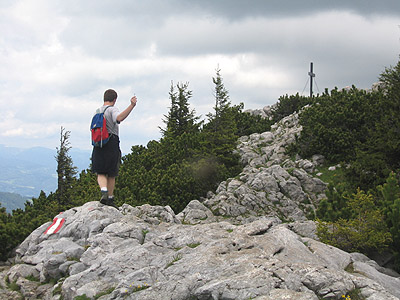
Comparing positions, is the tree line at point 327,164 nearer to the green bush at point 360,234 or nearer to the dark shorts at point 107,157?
the green bush at point 360,234

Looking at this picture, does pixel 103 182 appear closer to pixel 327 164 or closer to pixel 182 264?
pixel 182 264

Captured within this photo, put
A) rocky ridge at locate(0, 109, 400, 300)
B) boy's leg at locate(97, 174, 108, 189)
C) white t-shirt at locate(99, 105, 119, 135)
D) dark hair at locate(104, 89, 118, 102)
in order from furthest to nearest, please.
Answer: boy's leg at locate(97, 174, 108, 189)
dark hair at locate(104, 89, 118, 102)
white t-shirt at locate(99, 105, 119, 135)
rocky ridge at locate(0, 109, 400, 300)

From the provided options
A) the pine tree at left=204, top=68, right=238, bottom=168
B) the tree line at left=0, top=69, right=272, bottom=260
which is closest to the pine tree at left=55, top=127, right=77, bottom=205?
the tree line at left=0, top=69, right=272, bottom=260

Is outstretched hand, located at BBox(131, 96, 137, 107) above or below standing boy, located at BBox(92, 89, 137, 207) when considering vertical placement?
above

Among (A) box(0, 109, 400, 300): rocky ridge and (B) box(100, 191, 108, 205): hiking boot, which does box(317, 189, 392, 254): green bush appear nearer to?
(A) box(0, 109, 400, 300): rocky ridge

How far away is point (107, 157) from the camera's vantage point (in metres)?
10.4

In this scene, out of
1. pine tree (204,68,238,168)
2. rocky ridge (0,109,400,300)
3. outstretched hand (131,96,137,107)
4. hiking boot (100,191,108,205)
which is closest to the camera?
rocky ridge (0,109,400,300)

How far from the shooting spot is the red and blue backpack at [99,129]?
996cm

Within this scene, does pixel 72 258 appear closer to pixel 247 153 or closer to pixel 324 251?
pixel 324 251

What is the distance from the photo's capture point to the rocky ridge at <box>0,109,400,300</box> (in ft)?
20.1

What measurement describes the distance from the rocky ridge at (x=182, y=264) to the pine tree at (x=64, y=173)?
1606 centimetres

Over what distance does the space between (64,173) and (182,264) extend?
2394 centimetres

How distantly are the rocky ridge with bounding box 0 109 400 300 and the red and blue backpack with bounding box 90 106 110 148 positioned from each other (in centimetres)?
247

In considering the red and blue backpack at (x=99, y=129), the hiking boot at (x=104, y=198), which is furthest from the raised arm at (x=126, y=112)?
the hiking boot at (x=104, y=198)
